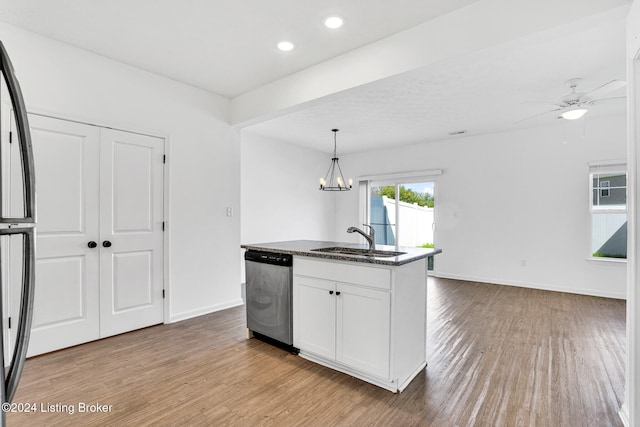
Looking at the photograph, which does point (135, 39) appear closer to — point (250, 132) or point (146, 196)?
point (146, 196)

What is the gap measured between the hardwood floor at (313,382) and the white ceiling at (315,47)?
2.40 meters

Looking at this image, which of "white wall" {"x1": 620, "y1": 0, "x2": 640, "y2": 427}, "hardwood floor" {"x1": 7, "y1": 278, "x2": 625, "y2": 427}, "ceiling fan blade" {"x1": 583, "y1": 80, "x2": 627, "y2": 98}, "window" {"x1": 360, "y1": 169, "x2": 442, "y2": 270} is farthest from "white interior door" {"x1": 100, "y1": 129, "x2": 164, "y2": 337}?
"window" {"x1": 360, "y1": 169, "x2": 442, "y2": 270}

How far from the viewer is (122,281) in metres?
3.27

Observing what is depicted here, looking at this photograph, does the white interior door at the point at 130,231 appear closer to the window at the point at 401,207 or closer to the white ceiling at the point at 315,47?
the white ceiling at the point at 315,47

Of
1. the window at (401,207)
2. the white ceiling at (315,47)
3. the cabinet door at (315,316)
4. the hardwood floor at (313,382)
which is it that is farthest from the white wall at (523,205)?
the cabinet door at (315,316)

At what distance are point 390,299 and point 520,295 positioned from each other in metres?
3.78

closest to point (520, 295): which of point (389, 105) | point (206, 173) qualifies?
point (389, 105)

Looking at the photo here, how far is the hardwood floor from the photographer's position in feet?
6.50

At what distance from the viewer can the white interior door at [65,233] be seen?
9.09 ft

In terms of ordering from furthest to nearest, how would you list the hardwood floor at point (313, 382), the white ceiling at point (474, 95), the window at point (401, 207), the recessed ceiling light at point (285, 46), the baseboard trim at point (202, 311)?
the window at point (401, 207)
the baseboard trim at point (202, 311)
the recessed ceiling light at point (285, 46)
the white ceiling at point (474, 95)
the hardwood floor at point (313, 382)

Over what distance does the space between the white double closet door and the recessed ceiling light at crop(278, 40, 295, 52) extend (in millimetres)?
1687

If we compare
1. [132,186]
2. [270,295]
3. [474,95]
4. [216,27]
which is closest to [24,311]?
[270,295]

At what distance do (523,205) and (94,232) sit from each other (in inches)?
240

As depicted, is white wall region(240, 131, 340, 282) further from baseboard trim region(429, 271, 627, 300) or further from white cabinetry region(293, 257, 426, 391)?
white cabinetry region(293, 257, 426, 391)
